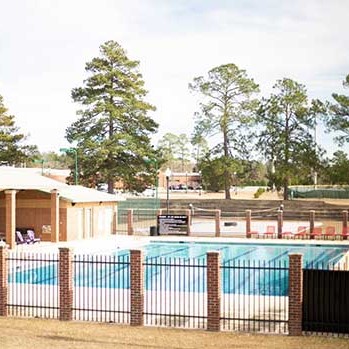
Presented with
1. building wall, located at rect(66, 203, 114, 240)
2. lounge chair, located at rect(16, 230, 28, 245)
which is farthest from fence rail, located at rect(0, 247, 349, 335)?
building wall, located at rect(66, 203, 114, 240)

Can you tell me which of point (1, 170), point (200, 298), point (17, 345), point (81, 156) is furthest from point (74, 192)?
point (17, 345)

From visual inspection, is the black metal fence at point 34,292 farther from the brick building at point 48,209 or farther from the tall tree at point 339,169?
the tall tree at point 339,169

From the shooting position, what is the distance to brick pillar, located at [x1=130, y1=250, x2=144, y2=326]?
1549 cm

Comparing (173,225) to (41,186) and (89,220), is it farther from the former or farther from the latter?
(41,186)

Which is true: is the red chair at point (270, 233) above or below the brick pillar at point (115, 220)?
below

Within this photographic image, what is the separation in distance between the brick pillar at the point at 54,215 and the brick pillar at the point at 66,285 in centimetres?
1910

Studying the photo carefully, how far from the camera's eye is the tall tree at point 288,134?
2212 inches

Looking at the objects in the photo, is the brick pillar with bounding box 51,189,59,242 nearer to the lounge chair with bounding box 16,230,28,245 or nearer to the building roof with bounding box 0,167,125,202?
the building roof with bounding box 0,167,125,202

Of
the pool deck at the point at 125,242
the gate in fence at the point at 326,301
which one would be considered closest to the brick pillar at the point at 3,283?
the gate in fence at the point at 326,301

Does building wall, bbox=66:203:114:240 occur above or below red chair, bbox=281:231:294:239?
above

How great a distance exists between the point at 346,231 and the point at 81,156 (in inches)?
977

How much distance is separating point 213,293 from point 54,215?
69.9 ft

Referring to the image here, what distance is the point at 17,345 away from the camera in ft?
43.6

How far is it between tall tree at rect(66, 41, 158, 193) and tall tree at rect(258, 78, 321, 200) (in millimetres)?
10523
